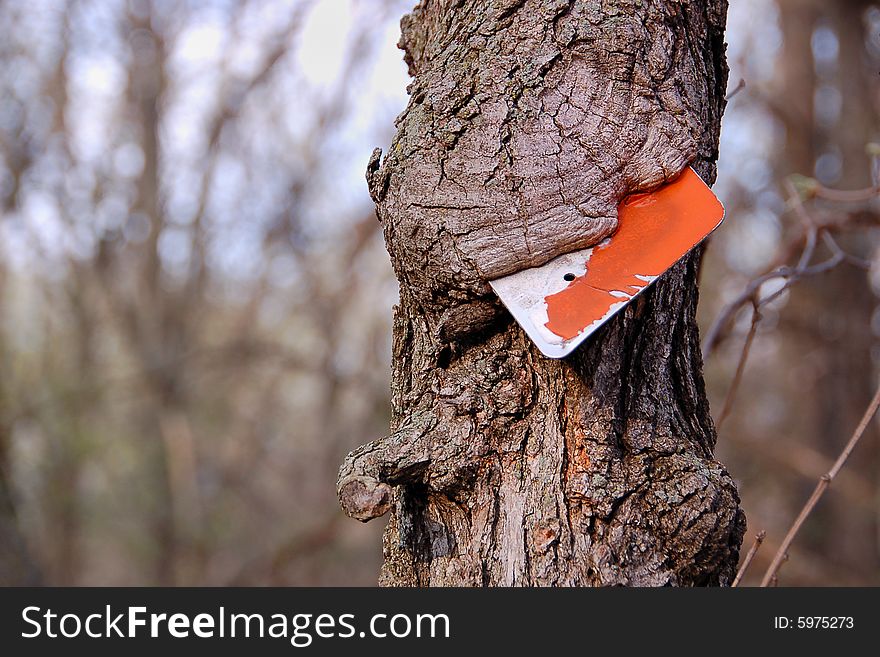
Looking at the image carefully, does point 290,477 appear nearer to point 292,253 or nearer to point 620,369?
point 292,253

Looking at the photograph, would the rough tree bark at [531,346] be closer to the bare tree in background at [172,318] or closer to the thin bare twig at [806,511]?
the thin bare twig at [806,511]

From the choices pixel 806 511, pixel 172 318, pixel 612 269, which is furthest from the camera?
pixel 172 318

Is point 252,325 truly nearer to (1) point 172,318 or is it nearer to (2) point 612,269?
(1) point 172,318

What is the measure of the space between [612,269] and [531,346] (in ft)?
0.60

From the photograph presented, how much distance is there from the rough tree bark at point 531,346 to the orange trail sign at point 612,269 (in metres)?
0.03

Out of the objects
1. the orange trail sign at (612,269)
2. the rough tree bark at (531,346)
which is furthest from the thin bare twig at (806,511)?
the orange trail sign at (612,269)

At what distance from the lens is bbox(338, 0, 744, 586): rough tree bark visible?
45.3 inches

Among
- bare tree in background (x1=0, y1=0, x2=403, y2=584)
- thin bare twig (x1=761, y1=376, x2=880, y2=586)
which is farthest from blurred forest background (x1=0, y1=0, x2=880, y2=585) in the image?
thin bare twig (x1=761, y1=376, x2=880, y2=586)

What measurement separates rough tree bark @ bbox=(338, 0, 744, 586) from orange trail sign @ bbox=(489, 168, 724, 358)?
3cm

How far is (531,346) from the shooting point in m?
1.22

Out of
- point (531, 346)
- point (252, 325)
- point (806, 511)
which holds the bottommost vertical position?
point (806, 511)

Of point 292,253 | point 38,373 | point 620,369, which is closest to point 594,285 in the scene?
point 620,369

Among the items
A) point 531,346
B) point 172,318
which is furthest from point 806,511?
point 172,318

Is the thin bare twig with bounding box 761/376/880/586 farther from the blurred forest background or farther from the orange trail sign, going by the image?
the blurred forest background
